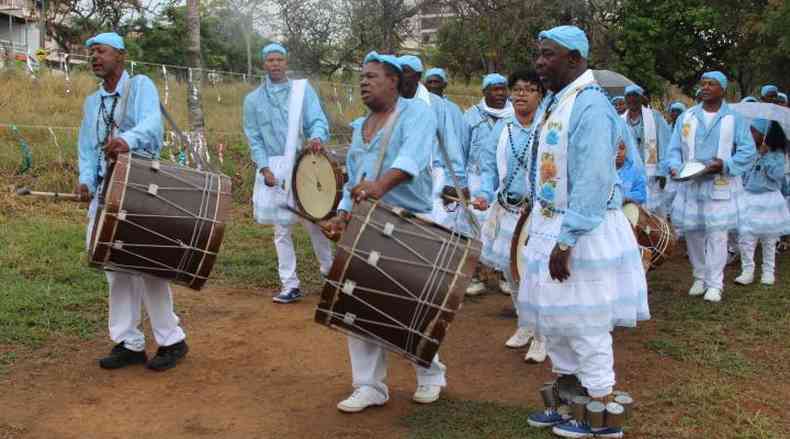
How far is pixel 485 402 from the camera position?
4.98 metres

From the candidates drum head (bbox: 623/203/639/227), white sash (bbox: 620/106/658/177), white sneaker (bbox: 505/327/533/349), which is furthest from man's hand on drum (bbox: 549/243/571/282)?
white sash (bbox: 620/106/658/177)

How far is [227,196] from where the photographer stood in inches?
212

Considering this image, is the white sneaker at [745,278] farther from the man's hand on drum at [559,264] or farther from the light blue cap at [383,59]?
the light blue cap at [383,59]

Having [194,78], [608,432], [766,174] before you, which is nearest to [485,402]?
[608,432]

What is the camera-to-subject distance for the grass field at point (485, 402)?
15.1ft

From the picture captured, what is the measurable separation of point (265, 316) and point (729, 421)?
3.81 m

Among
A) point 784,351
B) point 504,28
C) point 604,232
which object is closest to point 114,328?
point 604,232

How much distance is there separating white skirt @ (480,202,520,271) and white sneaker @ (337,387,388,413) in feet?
5.21

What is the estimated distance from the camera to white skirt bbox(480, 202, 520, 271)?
20.2 feet

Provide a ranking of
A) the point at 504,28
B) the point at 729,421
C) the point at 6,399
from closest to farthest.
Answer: the point at 729,421 → the point at 6,399 → the point at 504,28

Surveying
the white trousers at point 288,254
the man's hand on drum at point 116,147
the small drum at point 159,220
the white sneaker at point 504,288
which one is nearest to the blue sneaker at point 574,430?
the small drum at point 159,220

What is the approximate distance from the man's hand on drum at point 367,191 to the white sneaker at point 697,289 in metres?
4.77

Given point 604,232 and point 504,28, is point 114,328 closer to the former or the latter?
point 604,232

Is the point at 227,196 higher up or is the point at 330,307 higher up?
the point at 227,196
